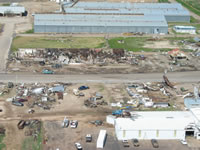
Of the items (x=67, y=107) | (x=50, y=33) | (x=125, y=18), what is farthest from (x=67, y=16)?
(x=67, y=107)

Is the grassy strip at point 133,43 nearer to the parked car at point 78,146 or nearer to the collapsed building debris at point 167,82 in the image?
the collapsed building debris at point 167,82

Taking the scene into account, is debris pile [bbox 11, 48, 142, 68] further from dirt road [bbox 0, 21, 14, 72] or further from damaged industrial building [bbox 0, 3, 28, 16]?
damaged industrial building [bbox 0, 3, 28, 16]

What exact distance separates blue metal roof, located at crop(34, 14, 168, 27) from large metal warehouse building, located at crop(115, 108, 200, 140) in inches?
2182

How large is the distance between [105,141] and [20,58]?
39125 mm

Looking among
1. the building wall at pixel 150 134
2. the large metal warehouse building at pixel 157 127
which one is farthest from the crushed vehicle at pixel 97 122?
the building wall at pixel 150 134

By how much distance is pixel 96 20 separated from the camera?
368 feet

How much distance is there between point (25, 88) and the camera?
71.0 metres

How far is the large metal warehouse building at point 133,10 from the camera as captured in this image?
124 meters

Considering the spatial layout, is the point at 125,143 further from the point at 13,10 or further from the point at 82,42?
the point at 13,10

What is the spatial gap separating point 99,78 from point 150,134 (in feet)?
80.0

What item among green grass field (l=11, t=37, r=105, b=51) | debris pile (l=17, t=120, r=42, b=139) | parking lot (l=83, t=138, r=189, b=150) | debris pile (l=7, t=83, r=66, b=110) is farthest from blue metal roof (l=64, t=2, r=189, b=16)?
parking lot (l=83, t=138, r=189, b=150)

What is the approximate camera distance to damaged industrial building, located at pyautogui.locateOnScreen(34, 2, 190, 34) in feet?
357

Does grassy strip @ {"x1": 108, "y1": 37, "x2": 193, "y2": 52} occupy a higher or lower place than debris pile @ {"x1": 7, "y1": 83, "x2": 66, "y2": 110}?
higher

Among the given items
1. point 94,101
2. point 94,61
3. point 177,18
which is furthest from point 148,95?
point 177,18
